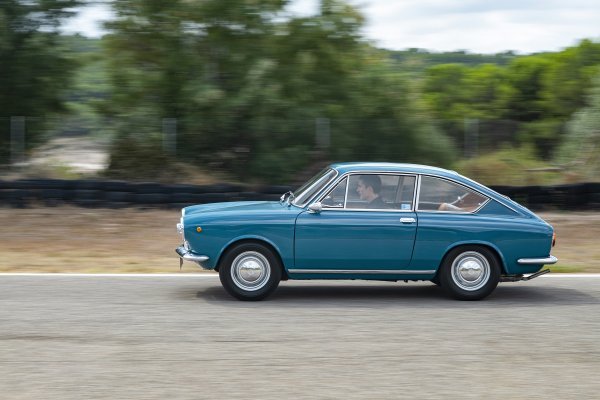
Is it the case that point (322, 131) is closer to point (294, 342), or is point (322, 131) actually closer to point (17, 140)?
point (17, 140)

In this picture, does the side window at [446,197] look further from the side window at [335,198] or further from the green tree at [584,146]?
the green tree at [584,146]

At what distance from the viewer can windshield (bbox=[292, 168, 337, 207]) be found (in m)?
9.34

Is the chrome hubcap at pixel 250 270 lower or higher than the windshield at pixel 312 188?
lower

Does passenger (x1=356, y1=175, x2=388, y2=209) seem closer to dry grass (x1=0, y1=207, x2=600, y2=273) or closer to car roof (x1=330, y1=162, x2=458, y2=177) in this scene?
car roof (x1=330, y1=162, x2=458, y2=177)

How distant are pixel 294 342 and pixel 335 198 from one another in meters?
2.27

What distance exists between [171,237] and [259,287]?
6012 millimetres

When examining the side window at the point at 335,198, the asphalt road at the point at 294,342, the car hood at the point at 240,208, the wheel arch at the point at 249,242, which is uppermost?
the side window at the point at 335,198

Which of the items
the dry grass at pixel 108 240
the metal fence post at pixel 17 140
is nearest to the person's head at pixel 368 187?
the dry grass at pixel 108 240

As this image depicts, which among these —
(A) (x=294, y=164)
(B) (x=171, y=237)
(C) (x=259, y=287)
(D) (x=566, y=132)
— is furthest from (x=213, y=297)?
(D) (x=566, y=132)

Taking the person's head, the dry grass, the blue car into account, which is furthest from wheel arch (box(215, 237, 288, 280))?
the dry grass

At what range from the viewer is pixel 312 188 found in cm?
945

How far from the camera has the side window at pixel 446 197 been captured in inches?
370

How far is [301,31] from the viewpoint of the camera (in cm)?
2064

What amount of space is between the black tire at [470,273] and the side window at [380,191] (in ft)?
2.47
